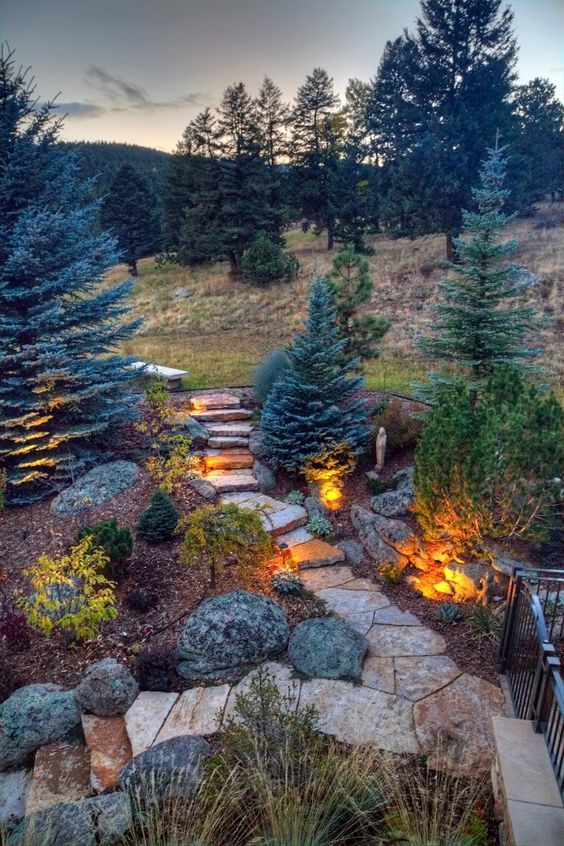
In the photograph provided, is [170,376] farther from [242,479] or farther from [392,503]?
[392,503]

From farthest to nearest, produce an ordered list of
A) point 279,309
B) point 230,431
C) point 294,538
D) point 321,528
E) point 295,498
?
point 279,309, point 230,431, point 295,498, point 321,528, point 294,538

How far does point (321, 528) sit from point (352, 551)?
573mm

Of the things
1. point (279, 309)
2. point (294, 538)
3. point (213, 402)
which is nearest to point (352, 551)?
point (294, 538)

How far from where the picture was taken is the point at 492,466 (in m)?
4.66

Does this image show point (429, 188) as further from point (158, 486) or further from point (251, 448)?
point (158, 486)

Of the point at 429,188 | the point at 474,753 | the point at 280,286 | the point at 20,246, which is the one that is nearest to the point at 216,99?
the point at 280,286

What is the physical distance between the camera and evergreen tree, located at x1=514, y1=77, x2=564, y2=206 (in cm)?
2799

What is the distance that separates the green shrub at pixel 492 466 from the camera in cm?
461

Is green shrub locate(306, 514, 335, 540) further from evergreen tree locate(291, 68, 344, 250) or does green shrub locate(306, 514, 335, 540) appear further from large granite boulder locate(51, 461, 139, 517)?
evergreen tree locate(291, 68, 344, 250)

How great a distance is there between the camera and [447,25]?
70.0 ft

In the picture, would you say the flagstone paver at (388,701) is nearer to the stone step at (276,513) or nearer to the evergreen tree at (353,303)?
the stone step at (276,513)

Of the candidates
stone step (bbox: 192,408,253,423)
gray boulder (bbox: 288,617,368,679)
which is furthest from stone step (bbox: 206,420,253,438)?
gray boulder (bbox: 288,617,368,679)

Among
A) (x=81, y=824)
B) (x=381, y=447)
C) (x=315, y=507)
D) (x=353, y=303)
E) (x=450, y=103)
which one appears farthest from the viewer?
(x=450, y=103)

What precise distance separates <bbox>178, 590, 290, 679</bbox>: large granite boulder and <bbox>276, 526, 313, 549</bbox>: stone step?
1.83m
